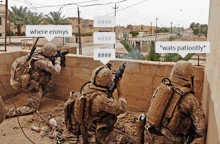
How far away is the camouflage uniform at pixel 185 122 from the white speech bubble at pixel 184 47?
63 cm

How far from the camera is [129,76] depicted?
5301 millimetres

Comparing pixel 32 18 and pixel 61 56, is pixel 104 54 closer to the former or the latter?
pixel 61 56

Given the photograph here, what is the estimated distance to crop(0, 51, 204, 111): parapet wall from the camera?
4.95m

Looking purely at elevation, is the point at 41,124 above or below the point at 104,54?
below

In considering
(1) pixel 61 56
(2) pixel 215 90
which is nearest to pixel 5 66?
(1) pixel 61 56

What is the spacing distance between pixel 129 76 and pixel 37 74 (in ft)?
7.31

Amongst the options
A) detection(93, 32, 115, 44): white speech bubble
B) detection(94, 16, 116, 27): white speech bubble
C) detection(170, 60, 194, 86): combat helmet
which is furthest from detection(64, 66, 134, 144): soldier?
detection(94, 16, 116, 27): white speech bubble

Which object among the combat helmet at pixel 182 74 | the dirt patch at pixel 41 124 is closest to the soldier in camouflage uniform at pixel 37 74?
the dirt patch at pixel 41 124

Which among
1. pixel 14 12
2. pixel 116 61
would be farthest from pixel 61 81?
pixel 14 12

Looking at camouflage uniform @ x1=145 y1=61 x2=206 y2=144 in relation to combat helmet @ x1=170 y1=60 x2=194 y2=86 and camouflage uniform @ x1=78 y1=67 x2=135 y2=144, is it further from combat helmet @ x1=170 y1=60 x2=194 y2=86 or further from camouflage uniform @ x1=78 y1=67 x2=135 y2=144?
camouflage uniform @ x1=78 y1=67 x2=135 y2=144

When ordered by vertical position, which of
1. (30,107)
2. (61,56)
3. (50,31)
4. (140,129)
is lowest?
(30,107)

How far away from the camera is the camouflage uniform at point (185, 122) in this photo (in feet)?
9.07

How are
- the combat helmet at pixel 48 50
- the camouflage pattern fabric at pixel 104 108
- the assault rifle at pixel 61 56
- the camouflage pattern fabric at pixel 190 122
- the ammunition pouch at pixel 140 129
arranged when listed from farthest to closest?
the assault rifle at pixel 61 56, the combat helmet at pixel 48 50, the camouflage pattern fabric at pixel 104 108, the ammunition pouch at pixel 140 129, the camouflage pattern fabric at pixel 190 122

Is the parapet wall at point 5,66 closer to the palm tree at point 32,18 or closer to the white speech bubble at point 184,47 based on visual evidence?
the white speech bubble at point 184,47
